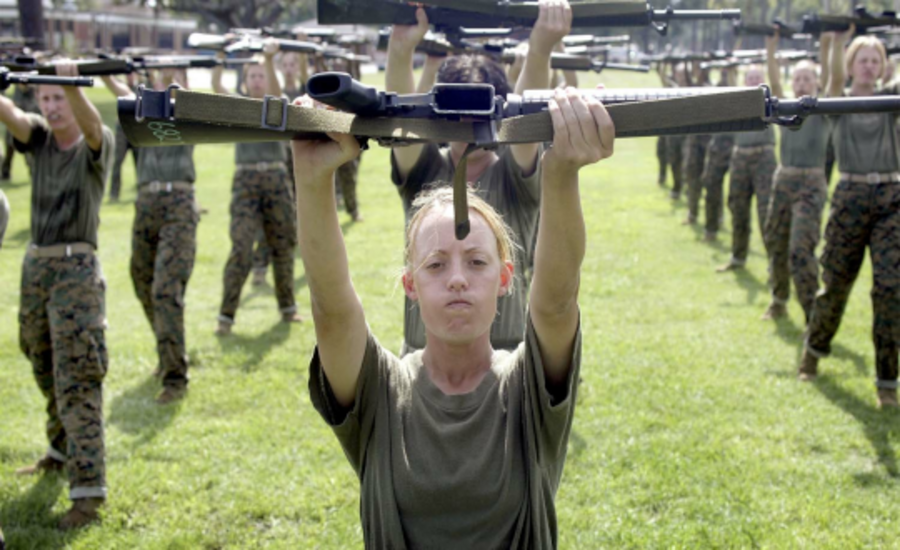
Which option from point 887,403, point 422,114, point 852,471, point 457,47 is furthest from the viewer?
point 887,403

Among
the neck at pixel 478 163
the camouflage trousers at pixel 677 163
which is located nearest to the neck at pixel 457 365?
the neck at pixel 478 163

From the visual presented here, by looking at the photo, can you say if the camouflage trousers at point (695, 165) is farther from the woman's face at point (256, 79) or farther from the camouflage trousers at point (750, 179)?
the woman's face at point (256, 79)

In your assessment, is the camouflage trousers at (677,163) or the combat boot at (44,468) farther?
the camouflage trousers at (677,163)

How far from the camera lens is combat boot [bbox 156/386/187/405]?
7.68 meters

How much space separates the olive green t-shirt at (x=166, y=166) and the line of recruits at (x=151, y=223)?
0.01 m

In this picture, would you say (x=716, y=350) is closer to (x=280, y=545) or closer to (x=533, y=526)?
(x=280, y=545)

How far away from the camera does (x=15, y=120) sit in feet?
18.8

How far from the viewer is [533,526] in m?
2.54

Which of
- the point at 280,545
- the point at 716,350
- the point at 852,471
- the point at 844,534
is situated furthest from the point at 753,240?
the point at 280,545

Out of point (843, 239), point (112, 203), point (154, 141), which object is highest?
point (154, 141)

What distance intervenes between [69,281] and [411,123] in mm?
4224

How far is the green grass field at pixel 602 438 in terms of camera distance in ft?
17.6

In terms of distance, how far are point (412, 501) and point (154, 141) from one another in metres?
1.15

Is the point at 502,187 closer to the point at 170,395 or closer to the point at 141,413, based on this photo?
the point at 141,413
